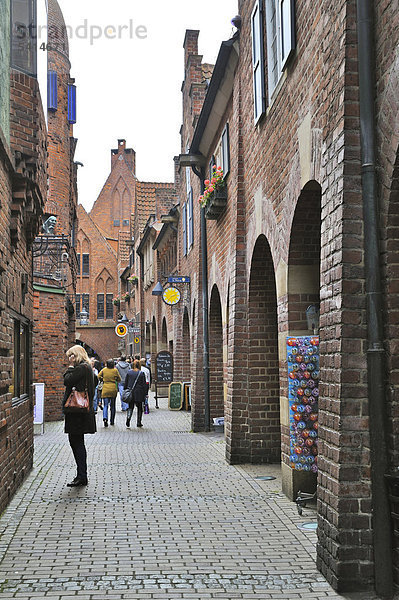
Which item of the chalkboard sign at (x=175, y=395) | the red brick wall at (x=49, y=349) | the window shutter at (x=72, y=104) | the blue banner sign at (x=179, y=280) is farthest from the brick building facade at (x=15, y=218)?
the window shutter at (x=72, y=104)

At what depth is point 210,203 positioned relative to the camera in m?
13.3

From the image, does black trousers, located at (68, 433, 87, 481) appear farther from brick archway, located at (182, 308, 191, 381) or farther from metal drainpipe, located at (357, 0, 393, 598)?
brick archway, located at (182, 308, 191, 381)

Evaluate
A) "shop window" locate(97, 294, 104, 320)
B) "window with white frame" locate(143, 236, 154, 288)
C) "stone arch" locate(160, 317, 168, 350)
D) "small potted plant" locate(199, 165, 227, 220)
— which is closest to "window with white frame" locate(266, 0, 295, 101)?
"small potted plant" locate(199, 165, 227, 220)

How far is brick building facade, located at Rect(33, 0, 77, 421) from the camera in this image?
748 inches

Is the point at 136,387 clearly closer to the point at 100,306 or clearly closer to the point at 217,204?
the point at 217,204

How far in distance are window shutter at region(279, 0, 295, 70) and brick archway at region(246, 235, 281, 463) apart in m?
3.45

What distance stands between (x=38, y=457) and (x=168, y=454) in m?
2.27

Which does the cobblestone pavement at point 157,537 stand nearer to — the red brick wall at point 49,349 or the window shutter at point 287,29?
the window shutter at point 287,29

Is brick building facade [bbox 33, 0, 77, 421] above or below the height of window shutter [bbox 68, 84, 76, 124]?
below

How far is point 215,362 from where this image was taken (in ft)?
53.0

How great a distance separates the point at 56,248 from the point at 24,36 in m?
9.71

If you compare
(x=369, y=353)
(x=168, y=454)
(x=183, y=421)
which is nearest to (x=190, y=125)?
(x=183, y=421)

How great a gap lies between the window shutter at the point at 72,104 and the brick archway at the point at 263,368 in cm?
1815

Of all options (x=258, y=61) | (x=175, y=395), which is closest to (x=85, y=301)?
(x=175, y=395)
